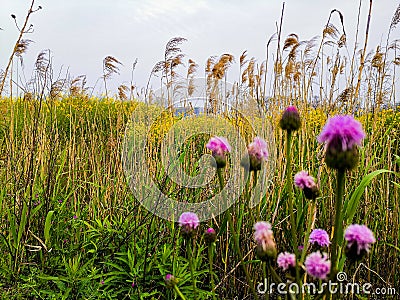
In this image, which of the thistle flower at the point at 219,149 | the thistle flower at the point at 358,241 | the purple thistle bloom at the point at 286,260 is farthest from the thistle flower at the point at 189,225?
the thistle flower at the point at 358,241

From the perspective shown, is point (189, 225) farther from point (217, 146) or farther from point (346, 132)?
point (346, 132)

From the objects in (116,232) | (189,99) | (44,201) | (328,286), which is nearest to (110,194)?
(44,201)

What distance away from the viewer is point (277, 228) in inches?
76.5

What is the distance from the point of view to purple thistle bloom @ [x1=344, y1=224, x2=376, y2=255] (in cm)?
71

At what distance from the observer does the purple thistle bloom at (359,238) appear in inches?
28.1

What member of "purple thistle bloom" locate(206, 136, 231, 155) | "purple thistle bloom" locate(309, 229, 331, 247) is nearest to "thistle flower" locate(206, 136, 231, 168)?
"purple thistle bloom" locate(206, 136, 231, 155)

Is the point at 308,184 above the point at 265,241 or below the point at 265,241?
above

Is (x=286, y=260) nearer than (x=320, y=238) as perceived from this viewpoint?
Yes

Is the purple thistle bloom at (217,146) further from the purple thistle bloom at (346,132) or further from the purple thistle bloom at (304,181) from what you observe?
the purple thistle bloom at (346,132)

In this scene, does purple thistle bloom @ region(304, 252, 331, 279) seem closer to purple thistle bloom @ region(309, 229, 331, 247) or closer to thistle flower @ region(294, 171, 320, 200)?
thistle flower @ region(294, 171, 320, 200)

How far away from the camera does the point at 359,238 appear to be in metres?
0.72

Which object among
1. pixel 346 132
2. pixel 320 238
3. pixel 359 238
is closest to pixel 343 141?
pixel 346 132

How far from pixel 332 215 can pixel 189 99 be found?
3.23 feet

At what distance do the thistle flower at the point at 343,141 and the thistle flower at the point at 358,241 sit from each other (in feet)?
0.41
